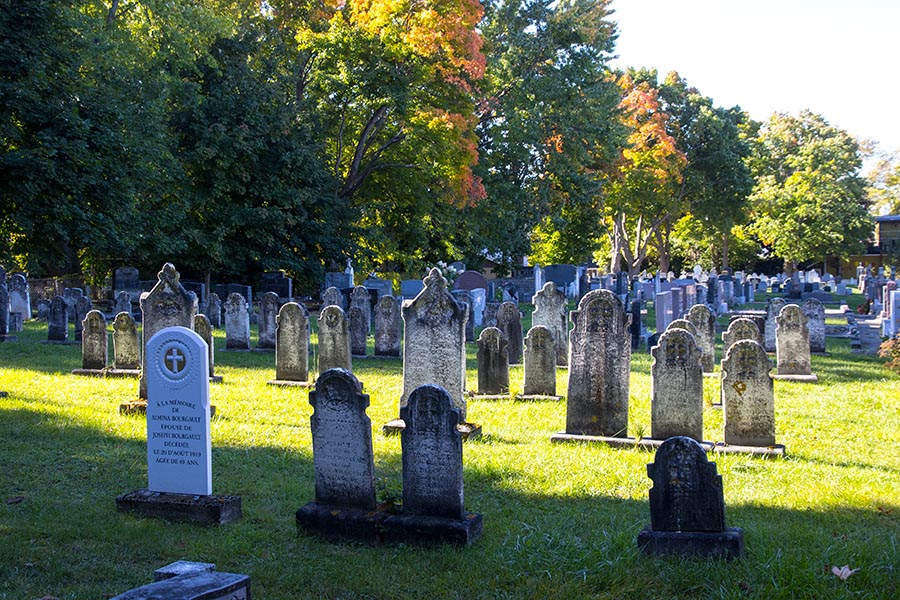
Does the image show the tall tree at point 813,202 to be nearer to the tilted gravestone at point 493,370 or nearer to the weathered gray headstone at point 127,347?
the tilted gravestone at point 493,370

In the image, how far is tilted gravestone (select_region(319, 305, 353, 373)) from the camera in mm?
13469

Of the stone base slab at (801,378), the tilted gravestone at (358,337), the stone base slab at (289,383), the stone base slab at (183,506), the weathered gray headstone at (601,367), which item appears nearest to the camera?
the stone base slab at (183,506)

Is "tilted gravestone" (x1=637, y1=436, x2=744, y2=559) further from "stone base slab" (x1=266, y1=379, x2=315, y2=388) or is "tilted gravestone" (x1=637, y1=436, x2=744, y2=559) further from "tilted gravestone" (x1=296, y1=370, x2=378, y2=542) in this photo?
"stone base slab" (x1=266, y1=379, x2=315, y2=388)

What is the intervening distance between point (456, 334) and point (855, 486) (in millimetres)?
4396

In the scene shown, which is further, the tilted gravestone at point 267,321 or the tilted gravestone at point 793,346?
the tilted gravestone at point 267,321

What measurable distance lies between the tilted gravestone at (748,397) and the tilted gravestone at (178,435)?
5.02 meters

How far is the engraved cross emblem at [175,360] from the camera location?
23.0 feet

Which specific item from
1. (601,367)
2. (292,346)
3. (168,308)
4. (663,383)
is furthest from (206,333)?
(663,383)

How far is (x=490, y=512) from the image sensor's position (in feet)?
22.7

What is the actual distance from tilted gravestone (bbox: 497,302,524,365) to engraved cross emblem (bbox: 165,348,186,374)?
9.43m

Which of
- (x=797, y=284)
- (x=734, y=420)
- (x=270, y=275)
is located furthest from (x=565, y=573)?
(x=797, y=284)

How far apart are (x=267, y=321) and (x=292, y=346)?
5.01 meters

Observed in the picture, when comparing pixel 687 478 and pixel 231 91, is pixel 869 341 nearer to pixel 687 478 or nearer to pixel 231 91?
pixel 687 478

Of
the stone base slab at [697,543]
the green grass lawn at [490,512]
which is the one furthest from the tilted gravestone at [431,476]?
the stone base slab at [697,543]
